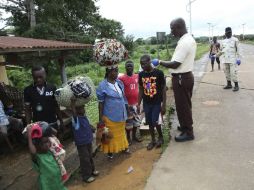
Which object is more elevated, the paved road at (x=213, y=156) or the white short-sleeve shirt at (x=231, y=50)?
the white short-sleeve shirt at (x=231, y=50)

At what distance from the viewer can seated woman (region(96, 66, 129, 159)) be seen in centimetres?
529

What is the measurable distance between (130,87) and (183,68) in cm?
113

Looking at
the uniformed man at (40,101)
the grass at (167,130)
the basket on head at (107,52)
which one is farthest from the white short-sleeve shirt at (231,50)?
the uniformed man at (40,101)

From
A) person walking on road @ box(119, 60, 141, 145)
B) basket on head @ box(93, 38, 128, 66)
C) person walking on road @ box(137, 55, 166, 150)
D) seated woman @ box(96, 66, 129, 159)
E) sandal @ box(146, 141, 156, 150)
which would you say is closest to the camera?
basket on head @ box(93, 38, 128, 66)

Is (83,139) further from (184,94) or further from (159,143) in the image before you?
(184,94)

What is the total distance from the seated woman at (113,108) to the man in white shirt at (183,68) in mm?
884

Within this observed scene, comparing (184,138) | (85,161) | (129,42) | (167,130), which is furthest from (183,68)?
(129,42)

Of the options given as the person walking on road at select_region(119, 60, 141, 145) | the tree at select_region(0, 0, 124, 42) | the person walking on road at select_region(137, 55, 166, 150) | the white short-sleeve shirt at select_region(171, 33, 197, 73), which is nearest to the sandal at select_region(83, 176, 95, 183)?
the person walking on road at select_region(137, 55, 166, 150)

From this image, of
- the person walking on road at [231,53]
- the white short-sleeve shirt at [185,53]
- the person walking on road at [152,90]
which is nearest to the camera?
the white short-sleeve shirt at [185,53]

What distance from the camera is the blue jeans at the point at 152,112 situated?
5.76m

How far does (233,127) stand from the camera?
21.8 ft

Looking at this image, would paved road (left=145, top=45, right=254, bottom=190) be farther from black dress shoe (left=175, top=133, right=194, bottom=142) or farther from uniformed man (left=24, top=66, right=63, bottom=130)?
uniformed man (left=24, top=66, right=63, bottom=130)

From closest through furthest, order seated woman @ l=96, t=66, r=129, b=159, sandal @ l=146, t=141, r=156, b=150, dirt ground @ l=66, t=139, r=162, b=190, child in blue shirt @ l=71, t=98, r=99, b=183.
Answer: dirt ground @ l=66, t=139, r=162, b=190, child in blue shirt @ l=71, t=98, r=99, b=183, seated woman @ l=96, t=66, r=129, b=159, sandal @ l=146, t=141, r=156, b=150

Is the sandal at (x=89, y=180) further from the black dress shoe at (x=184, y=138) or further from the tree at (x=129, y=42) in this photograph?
the tree at (x=129, y=42)
